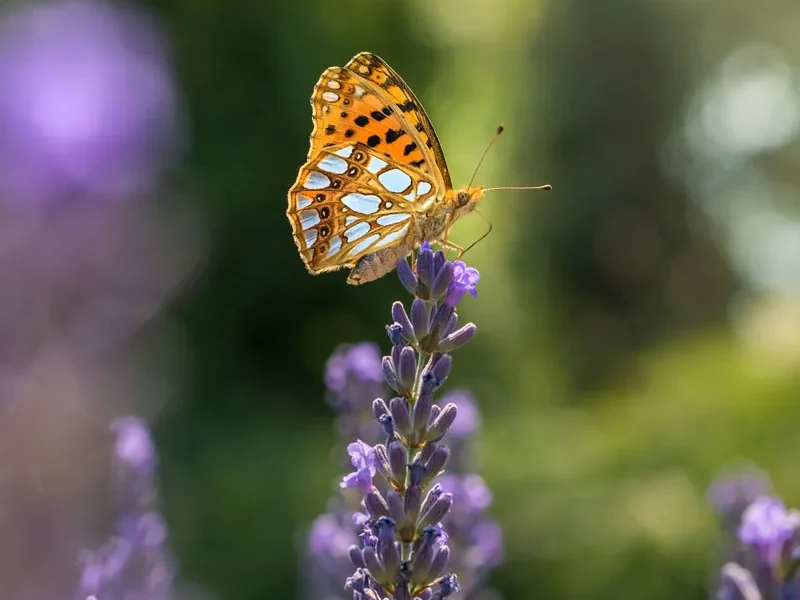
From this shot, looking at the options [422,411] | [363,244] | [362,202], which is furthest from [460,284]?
[362,202]

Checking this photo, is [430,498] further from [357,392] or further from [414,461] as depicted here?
[357,392]

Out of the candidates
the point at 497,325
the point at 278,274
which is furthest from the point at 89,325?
the point at 497,325

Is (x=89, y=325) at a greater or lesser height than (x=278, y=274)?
greater

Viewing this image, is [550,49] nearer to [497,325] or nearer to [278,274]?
[497,325]

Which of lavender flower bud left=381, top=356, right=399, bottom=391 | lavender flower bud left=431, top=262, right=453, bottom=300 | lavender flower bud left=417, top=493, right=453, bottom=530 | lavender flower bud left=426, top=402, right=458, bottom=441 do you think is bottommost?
lavender flower bud left=417, top=493, right=453, bottom=530

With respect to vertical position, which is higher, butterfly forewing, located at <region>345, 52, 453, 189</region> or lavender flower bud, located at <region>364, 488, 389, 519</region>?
butterfly forewing, located at <region>345, 52, 453, 189</region>

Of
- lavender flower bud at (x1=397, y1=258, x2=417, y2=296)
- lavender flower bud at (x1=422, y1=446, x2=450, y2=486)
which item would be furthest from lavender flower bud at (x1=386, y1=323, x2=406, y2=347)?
lavender flower bud at (x1=422, y1=446, x2=450, y2=486)

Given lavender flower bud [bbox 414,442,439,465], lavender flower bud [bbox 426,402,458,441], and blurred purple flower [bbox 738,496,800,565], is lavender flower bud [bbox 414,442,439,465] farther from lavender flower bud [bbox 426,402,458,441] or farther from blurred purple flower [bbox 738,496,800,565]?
blurred purple flower [bbox 738,496,800,565]
